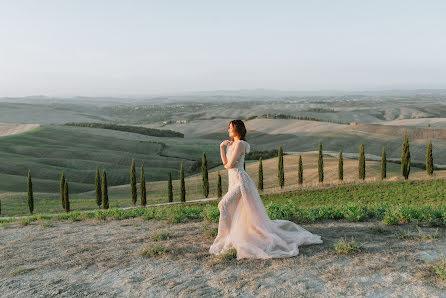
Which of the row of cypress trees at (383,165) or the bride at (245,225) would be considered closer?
the bride at (245,225)

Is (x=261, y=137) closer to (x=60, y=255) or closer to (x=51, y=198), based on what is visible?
(x=51, y=198)

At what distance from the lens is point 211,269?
31.2 feet

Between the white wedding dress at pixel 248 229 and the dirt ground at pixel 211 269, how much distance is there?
0.82ft

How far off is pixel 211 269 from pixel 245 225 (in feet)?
5.04

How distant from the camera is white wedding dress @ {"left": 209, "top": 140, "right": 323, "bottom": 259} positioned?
10055mm

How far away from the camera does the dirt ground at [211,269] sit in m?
8.24

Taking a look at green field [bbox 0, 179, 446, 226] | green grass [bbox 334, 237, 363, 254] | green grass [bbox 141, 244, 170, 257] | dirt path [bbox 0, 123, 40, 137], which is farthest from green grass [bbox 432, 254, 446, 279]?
dirt path [bbox 0, 123, 40, 137]

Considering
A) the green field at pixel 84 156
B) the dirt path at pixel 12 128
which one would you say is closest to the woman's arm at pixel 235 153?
the green field at pixel 84 156

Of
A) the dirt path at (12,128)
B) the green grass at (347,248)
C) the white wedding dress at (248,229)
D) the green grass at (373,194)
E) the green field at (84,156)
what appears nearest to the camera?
the green grass at (347,248)

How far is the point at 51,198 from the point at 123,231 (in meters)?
44.6

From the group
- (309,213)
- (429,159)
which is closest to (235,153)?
(309,213)

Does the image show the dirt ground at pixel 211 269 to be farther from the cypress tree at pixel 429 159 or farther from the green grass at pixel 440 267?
the cypress tree at pixel 429 159

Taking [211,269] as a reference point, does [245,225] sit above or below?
above

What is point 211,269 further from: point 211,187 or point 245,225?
point 211,187
